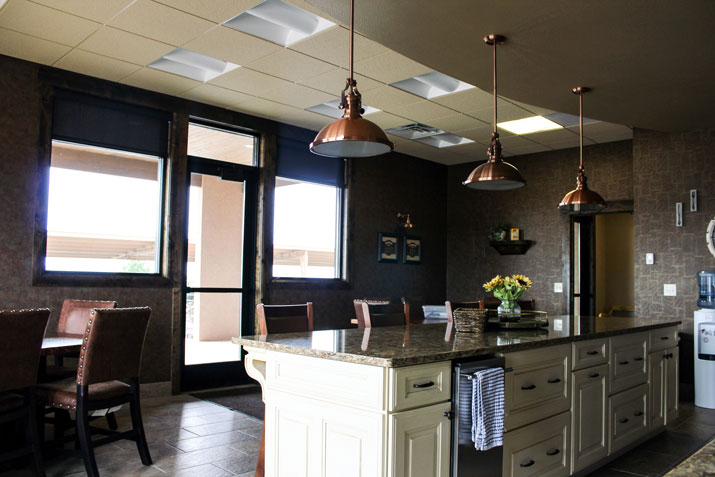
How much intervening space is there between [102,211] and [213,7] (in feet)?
7.97

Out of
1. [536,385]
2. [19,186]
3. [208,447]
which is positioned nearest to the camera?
[536,385]

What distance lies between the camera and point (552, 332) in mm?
3418

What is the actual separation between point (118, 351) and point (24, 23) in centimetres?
249

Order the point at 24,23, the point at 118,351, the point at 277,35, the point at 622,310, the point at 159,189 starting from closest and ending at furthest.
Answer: the point at 118,351, the point at 24,23, the point at 277,35, the point at 159,189, the point at 622,310

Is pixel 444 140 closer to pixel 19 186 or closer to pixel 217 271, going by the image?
pixel 217 271

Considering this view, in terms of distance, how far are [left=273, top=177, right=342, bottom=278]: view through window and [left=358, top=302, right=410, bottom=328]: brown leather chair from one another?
284cm

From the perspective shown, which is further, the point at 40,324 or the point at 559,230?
the point at 559,230

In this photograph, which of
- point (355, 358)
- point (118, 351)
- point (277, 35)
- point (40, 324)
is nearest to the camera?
point (355, 358)

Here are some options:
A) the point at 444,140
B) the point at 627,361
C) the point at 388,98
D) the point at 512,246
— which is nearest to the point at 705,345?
the point at 627,361

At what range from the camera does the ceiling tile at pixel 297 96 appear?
5398 millimetres

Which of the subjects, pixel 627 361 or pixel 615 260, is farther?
pixel 615 260

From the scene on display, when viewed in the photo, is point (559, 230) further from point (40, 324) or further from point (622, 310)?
point (40, 324)

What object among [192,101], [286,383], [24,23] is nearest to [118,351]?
[286,383]

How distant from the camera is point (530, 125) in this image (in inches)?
259
